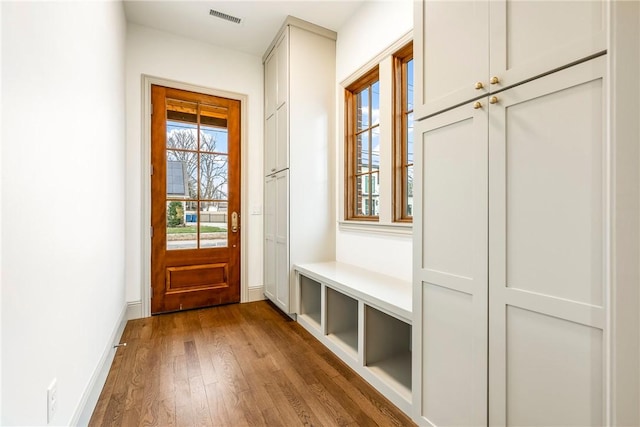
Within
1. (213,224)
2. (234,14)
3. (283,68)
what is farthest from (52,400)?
(234,14)

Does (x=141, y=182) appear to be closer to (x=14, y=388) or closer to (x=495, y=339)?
(x=14, y=388)

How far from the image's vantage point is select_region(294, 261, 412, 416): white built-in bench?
5.75 feet

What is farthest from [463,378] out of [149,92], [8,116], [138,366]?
[149,92]

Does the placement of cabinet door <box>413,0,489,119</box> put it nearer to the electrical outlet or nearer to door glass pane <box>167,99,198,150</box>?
the electrical outlet

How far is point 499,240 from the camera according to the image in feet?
3.69

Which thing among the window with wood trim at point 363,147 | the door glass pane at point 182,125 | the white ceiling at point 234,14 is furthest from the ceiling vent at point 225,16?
the window with wood trim at point 363,147

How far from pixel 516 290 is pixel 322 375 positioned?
135 centimetres

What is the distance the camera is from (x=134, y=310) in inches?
119

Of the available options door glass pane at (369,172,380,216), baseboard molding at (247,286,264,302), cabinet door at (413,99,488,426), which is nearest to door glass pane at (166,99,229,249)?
baseboard molding at (247,286,264,302)

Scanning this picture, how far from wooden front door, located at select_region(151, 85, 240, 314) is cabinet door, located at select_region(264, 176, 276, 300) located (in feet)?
1.03

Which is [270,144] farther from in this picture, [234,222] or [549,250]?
[549,250]

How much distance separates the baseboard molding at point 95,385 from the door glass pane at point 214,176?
4.81 feet

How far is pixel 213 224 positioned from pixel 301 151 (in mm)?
1284

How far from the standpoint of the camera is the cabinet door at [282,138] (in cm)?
296
